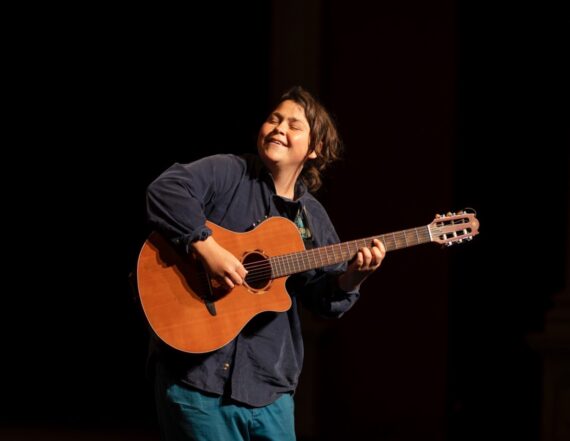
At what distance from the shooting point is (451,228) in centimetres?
234

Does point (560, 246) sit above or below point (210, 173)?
below

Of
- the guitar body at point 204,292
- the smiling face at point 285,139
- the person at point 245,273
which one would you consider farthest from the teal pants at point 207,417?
the smiling face at point 285,139

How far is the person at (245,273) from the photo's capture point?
78.8 inches

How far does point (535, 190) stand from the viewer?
166 inches

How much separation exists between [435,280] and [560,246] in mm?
736

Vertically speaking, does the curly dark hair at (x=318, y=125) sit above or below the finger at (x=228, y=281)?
above

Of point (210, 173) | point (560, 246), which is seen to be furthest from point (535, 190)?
point (210, 173)

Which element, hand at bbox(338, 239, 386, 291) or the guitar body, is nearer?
the guitar body

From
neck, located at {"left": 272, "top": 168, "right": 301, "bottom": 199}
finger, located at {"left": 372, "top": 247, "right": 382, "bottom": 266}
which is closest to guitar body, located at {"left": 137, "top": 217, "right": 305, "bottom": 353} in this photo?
neck, located at {"left": 272, "top": 168, "right": 301, "bottom": 199}

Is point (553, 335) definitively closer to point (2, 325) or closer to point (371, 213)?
point (371, 213)

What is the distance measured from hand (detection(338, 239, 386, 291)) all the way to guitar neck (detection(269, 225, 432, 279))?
1.5 inches

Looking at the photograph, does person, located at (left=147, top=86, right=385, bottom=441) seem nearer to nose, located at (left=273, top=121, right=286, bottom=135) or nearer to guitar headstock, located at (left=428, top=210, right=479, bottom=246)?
nose, located at (left=273, top=121, right=286, bottom=135)

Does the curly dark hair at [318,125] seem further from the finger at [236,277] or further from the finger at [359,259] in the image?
the finger at [236,277]

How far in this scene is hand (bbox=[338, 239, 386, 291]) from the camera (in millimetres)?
2150
